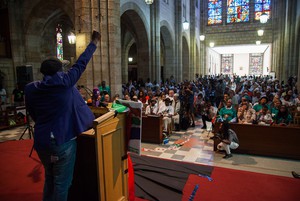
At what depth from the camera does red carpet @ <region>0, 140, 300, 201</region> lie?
139 inches

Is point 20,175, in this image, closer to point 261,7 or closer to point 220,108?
point 220,108

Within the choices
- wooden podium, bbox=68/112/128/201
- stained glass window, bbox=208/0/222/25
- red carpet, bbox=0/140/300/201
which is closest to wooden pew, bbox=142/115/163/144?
red carpet, bbox=0/140/300/201

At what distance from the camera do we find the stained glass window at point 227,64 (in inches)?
1581

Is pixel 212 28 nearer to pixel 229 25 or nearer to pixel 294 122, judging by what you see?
pixel 229 25

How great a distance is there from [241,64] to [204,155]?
37215mm

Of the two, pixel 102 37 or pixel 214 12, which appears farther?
pixel 214 12

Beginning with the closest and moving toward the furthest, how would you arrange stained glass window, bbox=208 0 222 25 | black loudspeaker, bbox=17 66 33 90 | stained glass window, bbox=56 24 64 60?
black loudspeaker, bbox=17 66 33 90 → stained glass window, bbox=56 24 64 60 → stained glass window, bbox=208 0 222 25

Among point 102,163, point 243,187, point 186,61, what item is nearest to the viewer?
point 102,163

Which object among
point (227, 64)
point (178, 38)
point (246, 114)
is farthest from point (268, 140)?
point (227, 64)

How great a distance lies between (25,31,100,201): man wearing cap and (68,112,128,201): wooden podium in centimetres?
22

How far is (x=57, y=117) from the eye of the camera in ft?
7.10

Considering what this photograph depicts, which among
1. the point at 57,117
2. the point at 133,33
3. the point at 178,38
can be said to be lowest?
the point at 57,117

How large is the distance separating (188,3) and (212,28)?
6.18 metres

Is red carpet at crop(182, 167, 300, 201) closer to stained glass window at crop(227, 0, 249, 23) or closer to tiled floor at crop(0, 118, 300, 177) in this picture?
tiled floor at crop(0, 118, 300, 177)
